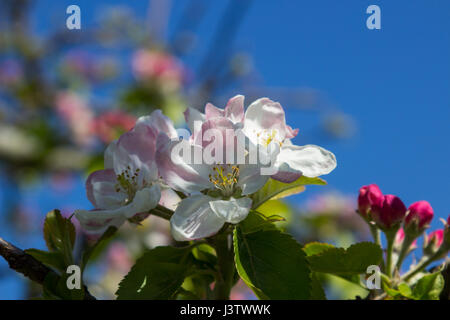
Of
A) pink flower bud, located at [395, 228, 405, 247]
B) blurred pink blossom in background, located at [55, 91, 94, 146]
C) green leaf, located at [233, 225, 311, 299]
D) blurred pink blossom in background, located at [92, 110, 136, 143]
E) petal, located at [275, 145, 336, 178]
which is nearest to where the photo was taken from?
green leaf, located at [233, 225, 311, 299]

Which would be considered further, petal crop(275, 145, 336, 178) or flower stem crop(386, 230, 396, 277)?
flower stem crop(386, 230, 396, 277)

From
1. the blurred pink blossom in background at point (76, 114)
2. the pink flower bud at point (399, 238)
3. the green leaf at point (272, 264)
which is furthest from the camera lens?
the blurred pink blossom in background at point (76, 114)

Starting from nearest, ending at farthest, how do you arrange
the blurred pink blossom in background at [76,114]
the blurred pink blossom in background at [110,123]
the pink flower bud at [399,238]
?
1. the pink flower bud at [399,238]
2. the blurred pink blossom in background at [110,123]
3. the blurred pink blossom in background at [76,114]

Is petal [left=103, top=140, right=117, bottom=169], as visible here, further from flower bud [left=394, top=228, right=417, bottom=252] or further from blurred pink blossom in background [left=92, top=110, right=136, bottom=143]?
blurred pink blossom in background [left=92, top=110, right=136, bottom=143]

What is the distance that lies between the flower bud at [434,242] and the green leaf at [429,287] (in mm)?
217

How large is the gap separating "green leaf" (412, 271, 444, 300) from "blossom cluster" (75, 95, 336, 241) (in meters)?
0.24

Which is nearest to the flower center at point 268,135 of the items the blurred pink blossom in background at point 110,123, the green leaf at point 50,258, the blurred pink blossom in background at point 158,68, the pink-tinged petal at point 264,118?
the pink-tinged petal at point 264,118

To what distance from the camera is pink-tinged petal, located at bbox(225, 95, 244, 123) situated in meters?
0.89

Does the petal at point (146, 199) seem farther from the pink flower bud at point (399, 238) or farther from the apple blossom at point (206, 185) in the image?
the pink flower bud at point (399, 238)

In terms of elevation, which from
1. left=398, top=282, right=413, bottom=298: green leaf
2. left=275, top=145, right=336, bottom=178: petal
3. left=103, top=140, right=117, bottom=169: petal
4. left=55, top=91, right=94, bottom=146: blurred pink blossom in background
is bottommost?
left=398, top=282, right=413, bottom=298: green leaf

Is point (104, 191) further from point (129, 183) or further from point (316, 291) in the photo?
point (316, 291)

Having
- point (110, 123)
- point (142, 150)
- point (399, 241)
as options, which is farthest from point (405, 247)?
point (110, 123)

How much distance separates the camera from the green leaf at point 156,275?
2.78 ft

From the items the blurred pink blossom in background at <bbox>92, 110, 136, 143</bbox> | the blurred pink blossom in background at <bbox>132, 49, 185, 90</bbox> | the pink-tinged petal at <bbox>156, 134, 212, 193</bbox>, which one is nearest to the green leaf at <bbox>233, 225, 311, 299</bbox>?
the pink-tinged petal at <bbox>156, 134, 212, 193</bbox>
